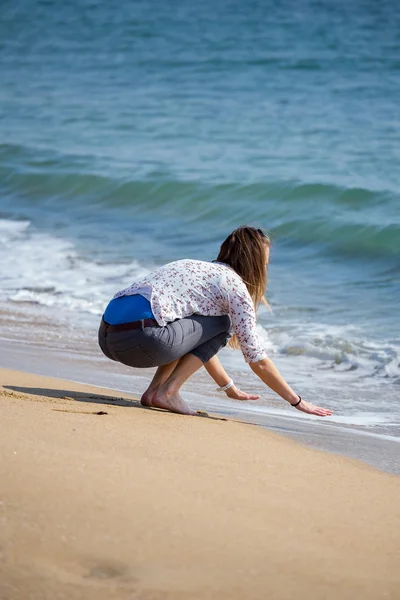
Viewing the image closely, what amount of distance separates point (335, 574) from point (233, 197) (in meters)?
10.8

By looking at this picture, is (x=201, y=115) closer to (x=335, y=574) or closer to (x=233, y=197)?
(x=233, y=197)

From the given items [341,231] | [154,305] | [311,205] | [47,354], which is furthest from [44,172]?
[154,305]

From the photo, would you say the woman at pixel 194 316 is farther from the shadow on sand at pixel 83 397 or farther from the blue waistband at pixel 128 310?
the shadow on sand at pixel 83 397

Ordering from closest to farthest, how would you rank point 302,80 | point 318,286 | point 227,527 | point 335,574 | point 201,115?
point 335,574, point 227,527, point 318,286, point 201,115, point 302,80

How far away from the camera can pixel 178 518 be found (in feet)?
8.59

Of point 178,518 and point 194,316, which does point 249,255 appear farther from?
point 178,518

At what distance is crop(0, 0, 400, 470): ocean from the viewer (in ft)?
21.5

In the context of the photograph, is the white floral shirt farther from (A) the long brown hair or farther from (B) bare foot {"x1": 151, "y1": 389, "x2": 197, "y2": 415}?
(B) bare foot {"x1": 151, "y1": 389, "x2": 197, "y2": 415}

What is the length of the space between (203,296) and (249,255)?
0.27 meters

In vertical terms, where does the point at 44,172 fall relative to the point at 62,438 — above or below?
below

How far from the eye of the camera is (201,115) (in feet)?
57.9

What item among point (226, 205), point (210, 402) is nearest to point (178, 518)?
point (210, 402)

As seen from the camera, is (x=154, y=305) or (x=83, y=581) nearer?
(x=83, y=581)

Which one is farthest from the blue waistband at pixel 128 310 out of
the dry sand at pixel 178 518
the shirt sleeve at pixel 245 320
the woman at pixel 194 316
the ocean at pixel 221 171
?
the ocean at pixel 221 171
